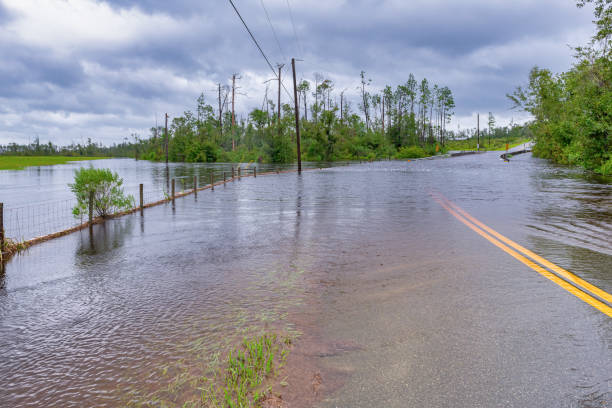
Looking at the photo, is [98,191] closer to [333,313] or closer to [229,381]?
[333,313]

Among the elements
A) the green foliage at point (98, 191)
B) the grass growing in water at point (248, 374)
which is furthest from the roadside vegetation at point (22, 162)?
the grass growing in water at point (248, 374)

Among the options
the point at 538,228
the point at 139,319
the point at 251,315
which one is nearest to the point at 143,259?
the point at 139,319

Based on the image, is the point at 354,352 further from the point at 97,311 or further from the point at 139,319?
the point at 97,311

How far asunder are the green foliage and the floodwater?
345cm

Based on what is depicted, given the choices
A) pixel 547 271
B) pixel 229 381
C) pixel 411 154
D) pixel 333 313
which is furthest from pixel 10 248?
pixel 411 154

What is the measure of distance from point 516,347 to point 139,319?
3.61 meters

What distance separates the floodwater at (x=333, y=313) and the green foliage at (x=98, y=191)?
3.45 m

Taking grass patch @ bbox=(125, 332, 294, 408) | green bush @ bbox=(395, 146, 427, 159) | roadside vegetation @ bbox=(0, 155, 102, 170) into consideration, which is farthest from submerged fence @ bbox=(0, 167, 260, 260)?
green bush @ bbox=(395, 146, 427, 159)

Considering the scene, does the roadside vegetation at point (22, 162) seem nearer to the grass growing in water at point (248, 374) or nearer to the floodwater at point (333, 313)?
the floodwater at point (333, 313)

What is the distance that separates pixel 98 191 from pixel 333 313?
11117 mm

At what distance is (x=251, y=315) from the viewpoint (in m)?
4.83

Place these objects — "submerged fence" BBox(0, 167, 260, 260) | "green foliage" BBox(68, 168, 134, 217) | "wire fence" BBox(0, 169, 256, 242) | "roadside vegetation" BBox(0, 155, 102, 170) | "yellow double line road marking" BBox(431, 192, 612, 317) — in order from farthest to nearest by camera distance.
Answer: "roadside vegetation" BBox(0, 155, 102, 170) → "green foliage" BBox(68, 168, 134, 217) → "wire fence" BBox(0, 169, 256, 242) → "submerged fence" BBox(0, 167, 260, 260) → "yellow double line road marking" BBox(431, 192, 612, 317)

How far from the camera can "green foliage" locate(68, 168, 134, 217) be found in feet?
44.1

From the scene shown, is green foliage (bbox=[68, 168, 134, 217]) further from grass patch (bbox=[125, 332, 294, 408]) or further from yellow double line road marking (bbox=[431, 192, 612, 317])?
grass patch (bbox=[125, 332, 294, 408])
